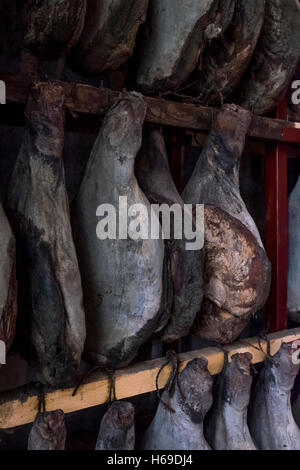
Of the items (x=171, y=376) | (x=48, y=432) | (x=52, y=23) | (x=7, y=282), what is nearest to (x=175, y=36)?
(x=52, y=23)

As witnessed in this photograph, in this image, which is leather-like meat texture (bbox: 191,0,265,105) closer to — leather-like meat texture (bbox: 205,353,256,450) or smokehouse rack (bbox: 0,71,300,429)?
smokehouse rack (bbox: 0,71,300,429)

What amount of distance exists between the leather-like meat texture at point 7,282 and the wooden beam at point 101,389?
17 cm

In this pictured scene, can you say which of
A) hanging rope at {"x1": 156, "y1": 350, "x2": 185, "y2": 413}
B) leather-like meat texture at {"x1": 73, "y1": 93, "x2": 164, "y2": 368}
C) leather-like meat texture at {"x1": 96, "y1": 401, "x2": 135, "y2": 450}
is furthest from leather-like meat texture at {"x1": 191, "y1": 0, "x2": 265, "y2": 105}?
leather-like meat texture at {"x1": 96, "y1": 401, "x2": 135, "y2": 450}

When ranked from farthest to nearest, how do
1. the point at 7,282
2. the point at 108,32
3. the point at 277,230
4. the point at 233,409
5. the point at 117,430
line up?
1. the point at 277,230
2. the point at 233,409
3. the point at 108,32
4. the point at 117,430
5. the point at 7,282

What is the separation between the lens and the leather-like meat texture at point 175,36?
1231 mm

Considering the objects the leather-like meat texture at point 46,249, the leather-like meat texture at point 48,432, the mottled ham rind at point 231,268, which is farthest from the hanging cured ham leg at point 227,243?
the leather-like meat texture at point 48,432

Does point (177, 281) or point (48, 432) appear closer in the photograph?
point (48, 432)

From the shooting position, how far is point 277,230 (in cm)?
162

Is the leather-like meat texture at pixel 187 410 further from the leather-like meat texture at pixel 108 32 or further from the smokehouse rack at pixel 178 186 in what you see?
the leather-like meat texture at pixel 108 32

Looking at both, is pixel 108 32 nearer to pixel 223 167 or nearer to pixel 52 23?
pixel 52 23

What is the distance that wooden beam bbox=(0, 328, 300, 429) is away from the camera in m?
1.02

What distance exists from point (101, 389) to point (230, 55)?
99cm
